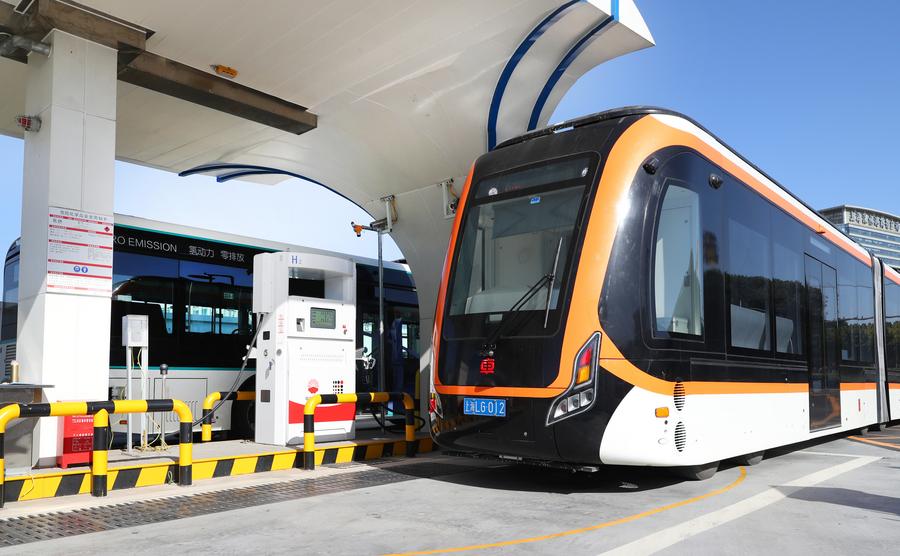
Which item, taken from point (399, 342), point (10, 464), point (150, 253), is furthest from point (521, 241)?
point (399, 342)

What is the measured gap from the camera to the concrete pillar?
7.54 meters

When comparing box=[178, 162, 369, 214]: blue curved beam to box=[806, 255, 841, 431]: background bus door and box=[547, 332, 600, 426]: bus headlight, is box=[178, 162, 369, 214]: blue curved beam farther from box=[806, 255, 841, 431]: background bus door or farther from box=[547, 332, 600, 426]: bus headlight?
box=[547, 332, 600, 426]: bus headlight

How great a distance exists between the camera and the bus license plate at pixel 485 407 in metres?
6.61

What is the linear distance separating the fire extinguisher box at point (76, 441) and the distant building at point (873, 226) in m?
87.1

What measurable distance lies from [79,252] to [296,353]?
2.71 meters

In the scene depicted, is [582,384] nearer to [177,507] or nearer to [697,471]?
[697,471]

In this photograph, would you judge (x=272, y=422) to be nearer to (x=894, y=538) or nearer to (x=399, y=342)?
(x=399, y=342)

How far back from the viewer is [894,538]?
501 centimetres

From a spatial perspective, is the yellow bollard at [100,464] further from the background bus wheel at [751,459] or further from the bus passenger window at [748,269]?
the background bus wheel at [751,459]

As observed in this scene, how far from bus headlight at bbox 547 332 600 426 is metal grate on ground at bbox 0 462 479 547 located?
6.92 feet

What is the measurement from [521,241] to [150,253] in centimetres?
631

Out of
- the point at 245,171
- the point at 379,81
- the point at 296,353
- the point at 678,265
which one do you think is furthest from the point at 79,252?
the point at 245,171

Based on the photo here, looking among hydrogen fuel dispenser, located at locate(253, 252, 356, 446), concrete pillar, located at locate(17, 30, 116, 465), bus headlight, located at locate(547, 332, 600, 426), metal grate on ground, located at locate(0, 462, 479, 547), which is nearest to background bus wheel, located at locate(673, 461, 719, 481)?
bus headlight, located at locate(547, 332, 600, 426)

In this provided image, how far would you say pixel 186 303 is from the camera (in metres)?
11.3
